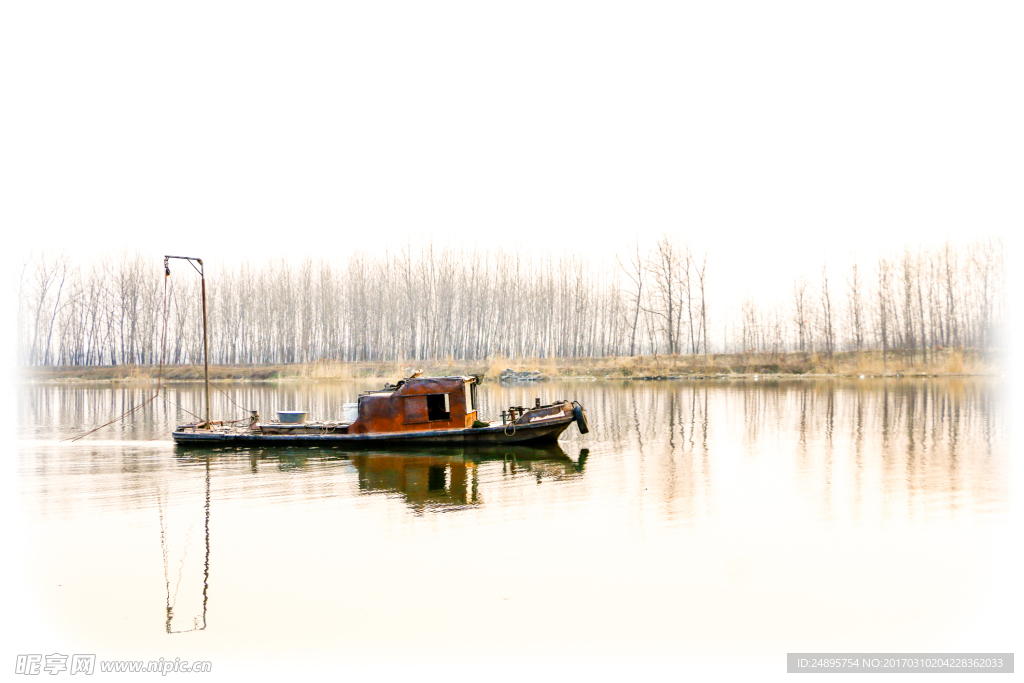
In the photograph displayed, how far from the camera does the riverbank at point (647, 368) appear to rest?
49.8 m

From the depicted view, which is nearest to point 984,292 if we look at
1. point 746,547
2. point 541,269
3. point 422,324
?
point 541,269

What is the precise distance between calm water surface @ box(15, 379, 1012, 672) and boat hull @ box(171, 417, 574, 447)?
18.2 inches

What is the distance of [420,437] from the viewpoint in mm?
18484

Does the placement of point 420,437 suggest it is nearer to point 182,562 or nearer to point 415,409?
point 415,409

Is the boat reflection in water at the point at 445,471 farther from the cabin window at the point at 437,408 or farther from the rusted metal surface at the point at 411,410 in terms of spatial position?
the cabin window at the point at 437,408

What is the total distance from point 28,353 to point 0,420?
40.7 metres

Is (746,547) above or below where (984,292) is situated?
below

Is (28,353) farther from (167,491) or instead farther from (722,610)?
(722,610)

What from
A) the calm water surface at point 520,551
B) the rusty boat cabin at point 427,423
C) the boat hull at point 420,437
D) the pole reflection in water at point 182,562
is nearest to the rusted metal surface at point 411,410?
the rusty boat cabin at point 427,423

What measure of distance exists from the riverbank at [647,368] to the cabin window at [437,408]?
28.0m

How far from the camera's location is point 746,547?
9383 mm

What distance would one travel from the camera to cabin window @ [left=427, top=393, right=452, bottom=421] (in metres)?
18.9

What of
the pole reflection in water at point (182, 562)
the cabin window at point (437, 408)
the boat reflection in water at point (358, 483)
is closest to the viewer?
the pole reflection in water at point (182, 562)

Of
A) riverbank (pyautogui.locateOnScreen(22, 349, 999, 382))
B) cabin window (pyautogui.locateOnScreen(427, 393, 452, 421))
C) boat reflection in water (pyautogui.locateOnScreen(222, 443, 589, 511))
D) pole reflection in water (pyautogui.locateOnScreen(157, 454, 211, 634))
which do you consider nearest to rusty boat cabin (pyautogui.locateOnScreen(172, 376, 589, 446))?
cabin window (pyautogui.locateOnScreen(427, 393, 452, 421))
